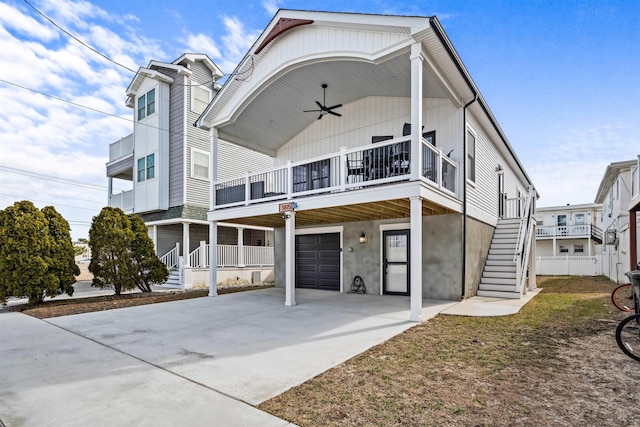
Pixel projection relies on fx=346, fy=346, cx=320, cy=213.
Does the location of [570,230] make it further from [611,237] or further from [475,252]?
[475,252]

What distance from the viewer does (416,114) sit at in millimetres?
6754

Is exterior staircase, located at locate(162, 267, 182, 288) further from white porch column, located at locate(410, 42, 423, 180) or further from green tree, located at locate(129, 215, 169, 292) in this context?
white porch column, located at locate(410, 42, 423, 180)

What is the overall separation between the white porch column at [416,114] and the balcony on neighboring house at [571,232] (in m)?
25.3

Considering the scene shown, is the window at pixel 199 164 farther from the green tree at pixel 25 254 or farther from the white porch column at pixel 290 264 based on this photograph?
the white porch column at pixel 290 264

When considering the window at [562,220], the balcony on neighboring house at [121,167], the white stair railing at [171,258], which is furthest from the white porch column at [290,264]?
the window at [562,220]

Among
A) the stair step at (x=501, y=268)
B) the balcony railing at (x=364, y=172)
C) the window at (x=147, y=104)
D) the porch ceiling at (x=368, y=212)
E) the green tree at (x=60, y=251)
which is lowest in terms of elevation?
the stair step at (x=501, y=268)

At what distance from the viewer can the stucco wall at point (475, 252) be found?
9300 millimetres

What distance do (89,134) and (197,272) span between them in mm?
10151

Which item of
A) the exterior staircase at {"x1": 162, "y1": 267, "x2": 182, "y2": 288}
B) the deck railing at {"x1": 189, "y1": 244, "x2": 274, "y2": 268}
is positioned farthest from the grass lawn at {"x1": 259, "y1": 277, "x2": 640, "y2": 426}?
the exterior staircase at {"x1": 162, "y1": 267, "x2": 182, "y2": 288}

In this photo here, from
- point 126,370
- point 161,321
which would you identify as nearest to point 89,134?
point 161,321

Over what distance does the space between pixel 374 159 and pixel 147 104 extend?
1326 cm

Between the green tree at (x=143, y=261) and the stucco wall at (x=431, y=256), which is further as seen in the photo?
the green tree at (x=143, y=261)

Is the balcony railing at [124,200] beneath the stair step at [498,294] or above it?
above

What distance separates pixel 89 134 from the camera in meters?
17.8
